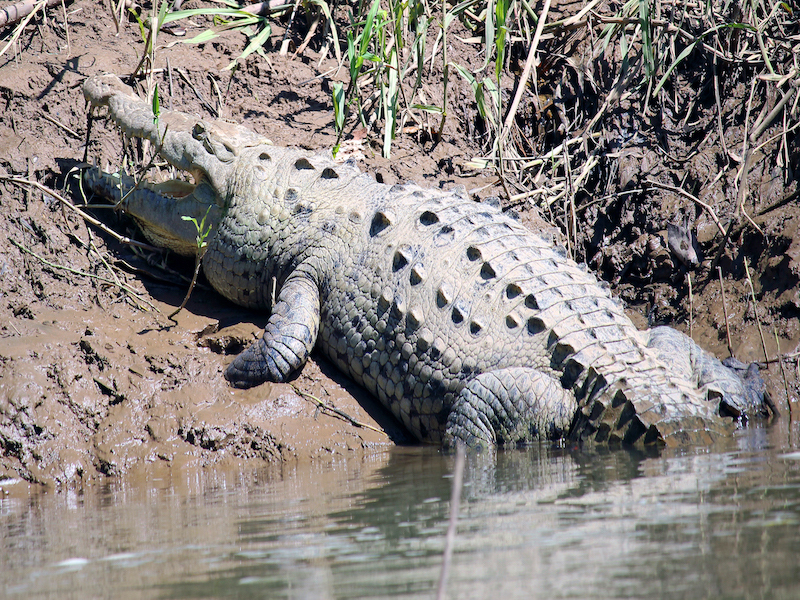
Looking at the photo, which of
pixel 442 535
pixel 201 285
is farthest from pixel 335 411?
pixel 442 535

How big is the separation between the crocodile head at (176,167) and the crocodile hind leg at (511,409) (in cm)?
220

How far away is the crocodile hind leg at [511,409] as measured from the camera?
3670 millimetres

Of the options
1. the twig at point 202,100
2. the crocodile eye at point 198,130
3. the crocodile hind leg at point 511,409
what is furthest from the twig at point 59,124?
the crocodile hind leg at point 511,409

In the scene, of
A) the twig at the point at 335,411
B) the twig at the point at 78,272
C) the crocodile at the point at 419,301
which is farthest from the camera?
the twig at the point at 78,272

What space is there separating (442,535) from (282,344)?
2.38 meters

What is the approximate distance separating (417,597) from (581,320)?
249 centimetres

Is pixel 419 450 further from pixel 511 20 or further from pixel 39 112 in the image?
pixel 511 20

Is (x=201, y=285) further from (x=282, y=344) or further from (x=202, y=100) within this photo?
(x=202, y=100)

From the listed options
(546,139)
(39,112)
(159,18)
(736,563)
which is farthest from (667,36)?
(736,563)

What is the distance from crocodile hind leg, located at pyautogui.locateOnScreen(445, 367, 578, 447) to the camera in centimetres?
367

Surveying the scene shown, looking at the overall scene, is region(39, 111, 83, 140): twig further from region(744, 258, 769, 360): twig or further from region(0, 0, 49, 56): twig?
region(744, 258, 769, 360): twig

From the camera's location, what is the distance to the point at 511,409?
3727mm

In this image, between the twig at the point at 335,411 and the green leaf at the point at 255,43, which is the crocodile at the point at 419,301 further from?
the green leaf at the point at 255,43

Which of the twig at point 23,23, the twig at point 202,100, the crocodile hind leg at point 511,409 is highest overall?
the twig at point 23,23
